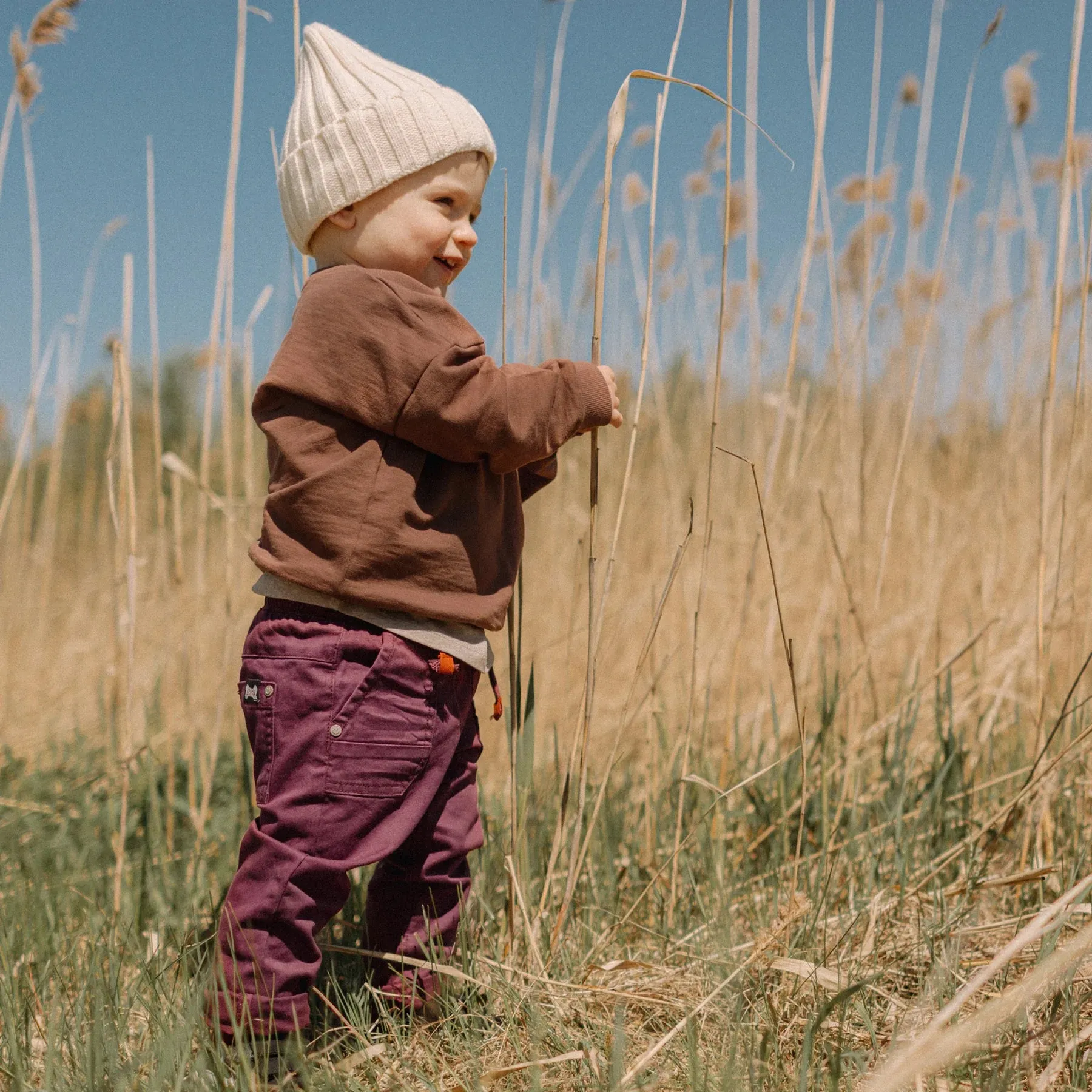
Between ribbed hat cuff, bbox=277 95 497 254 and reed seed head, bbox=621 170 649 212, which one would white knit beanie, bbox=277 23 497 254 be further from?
reed seed head, bbox=621 170 649 212

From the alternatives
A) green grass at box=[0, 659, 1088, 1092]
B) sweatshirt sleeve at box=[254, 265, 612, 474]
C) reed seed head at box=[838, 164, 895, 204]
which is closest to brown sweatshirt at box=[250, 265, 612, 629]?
sweatshirt sleeve at box=[254, 265, 612, 474]

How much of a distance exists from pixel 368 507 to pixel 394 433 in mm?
81

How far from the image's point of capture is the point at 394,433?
103 centimetres

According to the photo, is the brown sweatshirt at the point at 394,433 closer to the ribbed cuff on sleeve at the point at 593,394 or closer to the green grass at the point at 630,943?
the ribbed cuff on sleeve at the point at 593,394

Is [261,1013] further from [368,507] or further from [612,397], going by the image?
[612,397]

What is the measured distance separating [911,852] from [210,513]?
12.2ft

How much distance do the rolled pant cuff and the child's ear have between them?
2.65ft

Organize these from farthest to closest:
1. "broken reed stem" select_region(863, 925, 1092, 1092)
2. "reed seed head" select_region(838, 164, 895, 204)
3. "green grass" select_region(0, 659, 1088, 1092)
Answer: "reed seed head" select_region(838, 164, 895, 204) → "green grass" select_region(0, 659, 1088, 1092) → "broken reed stem" select_region(863, 925, 1092, 1092)

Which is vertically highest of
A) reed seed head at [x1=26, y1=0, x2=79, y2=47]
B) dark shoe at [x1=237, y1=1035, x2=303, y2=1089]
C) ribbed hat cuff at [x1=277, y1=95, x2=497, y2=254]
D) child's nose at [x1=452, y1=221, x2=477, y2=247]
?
reed seed head at [x1=26, y1=0, x2=79, y2=47]

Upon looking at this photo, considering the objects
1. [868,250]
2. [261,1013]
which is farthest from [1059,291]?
[261,1013]

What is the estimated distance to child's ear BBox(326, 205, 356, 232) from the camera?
1095 millimetres

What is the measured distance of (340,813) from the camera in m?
1.02

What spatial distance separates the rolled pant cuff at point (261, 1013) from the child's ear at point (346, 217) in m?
0.81

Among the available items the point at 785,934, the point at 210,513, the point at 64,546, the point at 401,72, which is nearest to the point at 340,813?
the point at 785,934
